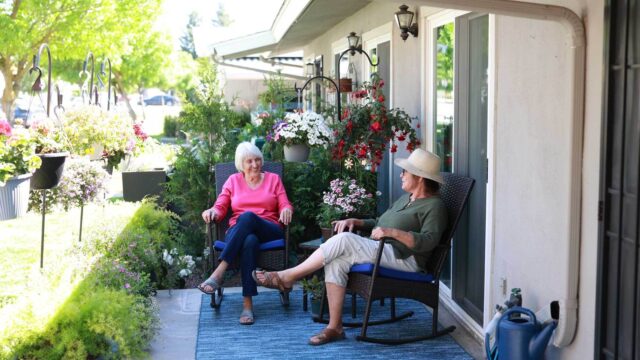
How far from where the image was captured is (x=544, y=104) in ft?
11.0

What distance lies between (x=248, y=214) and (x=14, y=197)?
154 cm

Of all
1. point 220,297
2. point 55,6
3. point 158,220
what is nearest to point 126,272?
point 220,297

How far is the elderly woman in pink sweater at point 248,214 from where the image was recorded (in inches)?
187

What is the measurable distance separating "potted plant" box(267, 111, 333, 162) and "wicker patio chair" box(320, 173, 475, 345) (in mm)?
1990

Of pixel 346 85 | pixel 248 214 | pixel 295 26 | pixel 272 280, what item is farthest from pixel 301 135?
pixel 295 26

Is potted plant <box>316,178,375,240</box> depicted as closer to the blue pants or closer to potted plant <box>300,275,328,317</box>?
potted plant <box>300,275,328,317</box>

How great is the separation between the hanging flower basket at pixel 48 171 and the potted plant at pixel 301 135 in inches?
77.4

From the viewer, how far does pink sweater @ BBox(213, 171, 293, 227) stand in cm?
510

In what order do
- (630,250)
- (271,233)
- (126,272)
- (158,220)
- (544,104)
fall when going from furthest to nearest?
(158,220) < (271,233) < (126,272) < (544,104) < (630,250)

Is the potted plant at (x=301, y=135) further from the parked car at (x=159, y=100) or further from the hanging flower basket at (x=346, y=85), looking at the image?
the parked car at (x=159, y=100)

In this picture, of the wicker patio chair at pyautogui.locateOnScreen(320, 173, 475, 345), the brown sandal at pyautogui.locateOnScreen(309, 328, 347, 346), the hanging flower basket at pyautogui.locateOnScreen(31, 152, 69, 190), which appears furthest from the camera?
the hanging flower basket at pyautogui.locateOnScreen(31, 152, 69, 190)

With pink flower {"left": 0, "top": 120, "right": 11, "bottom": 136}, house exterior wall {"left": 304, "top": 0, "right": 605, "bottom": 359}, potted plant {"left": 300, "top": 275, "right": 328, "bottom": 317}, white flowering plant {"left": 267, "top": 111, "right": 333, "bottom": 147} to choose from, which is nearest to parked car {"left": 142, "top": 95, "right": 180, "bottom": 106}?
white flowering plant {"left": 267, "top": 111, "right": 333, "bottom": 147}

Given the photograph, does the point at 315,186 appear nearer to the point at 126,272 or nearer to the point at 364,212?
the point at 364,212

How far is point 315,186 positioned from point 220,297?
131 cm
